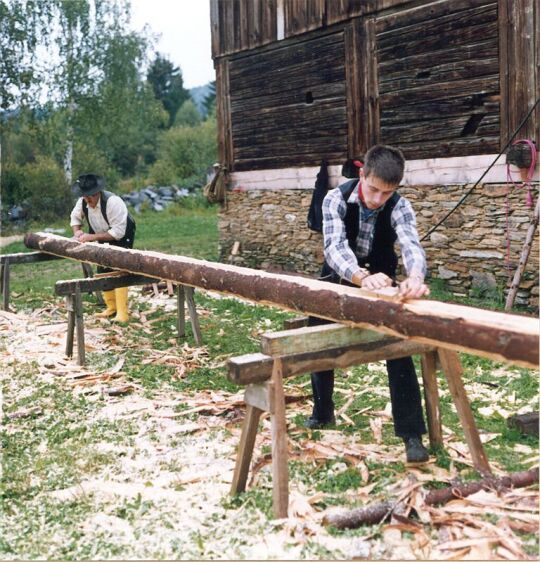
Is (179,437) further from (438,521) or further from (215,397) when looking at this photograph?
(438,521)

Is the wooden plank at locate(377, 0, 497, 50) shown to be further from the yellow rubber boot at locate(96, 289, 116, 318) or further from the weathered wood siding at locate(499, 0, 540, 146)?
the yellow rubber boot at locate(96, 289, 116, 318)

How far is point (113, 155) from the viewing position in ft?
150

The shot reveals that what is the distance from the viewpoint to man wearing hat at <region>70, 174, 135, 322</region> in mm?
9109

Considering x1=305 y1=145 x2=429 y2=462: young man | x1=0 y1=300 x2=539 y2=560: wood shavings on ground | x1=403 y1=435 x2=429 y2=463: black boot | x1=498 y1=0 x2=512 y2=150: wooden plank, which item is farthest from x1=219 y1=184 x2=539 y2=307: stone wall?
x1=403 y1=435 x2=429 y2=463: black boot

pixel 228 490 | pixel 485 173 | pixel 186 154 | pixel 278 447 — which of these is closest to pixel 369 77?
pixel 485 173

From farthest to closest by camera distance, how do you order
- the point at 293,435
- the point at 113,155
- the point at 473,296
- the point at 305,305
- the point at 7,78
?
the point at 113,155 → the point at 7,78 → the point at 473,296 → the point at 293,435 → the point at 305,305

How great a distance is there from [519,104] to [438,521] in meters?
7.10

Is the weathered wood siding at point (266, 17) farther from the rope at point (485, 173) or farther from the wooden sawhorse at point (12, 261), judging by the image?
the wooden sawhorse at point (12, 261)

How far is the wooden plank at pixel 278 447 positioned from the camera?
4047mm

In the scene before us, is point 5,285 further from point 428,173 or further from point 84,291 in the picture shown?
point 428,173

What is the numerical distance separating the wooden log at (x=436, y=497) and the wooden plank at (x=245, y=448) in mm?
608

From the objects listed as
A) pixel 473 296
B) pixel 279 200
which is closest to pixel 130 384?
pixel 473 296

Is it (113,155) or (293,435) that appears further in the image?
(113,155)

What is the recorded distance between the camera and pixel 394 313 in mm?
4172
